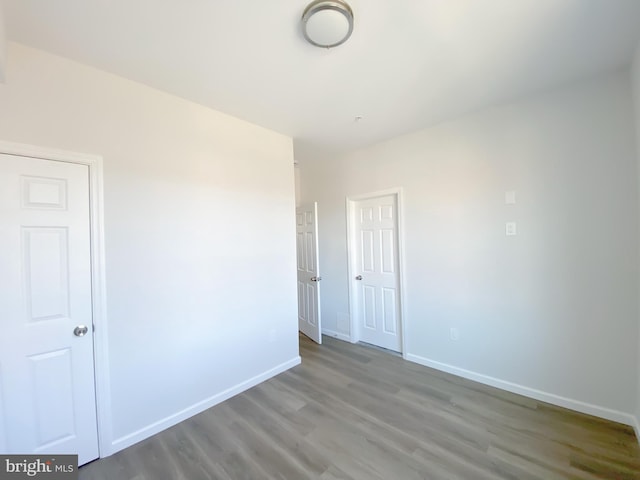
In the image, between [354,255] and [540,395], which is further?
[354,255]

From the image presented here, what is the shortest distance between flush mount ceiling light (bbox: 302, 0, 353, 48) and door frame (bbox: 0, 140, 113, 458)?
1624mm

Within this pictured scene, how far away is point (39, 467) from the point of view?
1627mm

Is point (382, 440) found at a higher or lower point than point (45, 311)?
lower

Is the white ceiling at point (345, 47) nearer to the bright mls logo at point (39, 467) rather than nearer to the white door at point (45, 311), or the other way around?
the white door at point (45, 311)

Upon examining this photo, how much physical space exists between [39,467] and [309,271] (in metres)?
2.87

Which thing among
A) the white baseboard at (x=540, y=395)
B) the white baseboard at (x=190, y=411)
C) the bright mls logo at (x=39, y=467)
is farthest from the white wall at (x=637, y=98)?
the bright mls logo at (x=39, y=467)

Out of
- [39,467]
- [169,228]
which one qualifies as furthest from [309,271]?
[39,467]

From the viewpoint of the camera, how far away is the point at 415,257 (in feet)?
10.2

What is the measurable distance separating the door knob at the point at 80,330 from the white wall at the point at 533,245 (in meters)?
2.94

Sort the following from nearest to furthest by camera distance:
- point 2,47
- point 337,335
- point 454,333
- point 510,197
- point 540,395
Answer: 1. point 2,47
2. point 540,395
3. point 510,197
4. point 454,333
5. point 337,335

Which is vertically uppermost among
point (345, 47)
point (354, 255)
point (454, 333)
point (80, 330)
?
point (345, 47)

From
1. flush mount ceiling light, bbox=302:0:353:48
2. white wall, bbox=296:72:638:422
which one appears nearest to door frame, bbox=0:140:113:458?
flush mount ceiling light, bbox=302:0:353:48

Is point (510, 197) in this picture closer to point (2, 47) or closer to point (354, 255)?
point (354, 255)

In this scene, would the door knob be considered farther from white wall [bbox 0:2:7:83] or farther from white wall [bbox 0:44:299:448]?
white wall [bbox 0:2:7:83]
